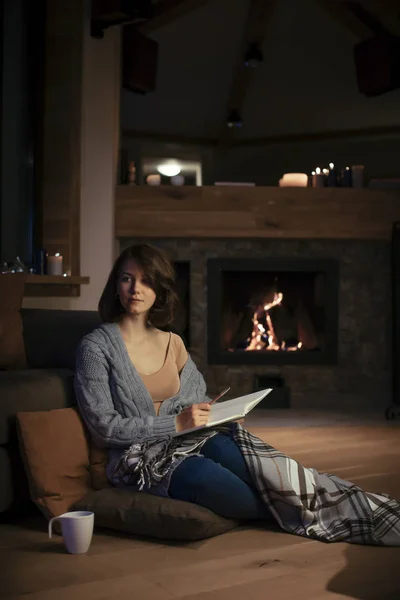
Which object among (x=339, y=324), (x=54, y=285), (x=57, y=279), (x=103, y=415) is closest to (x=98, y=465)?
(x=103, y=415)

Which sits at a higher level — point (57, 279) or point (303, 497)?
point (57, 279)

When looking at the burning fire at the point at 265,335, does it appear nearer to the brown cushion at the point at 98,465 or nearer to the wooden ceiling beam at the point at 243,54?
the wooden ceiling beam at the point at 243,54

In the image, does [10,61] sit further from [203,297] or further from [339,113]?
[339,113]

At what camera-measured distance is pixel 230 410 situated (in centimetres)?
226

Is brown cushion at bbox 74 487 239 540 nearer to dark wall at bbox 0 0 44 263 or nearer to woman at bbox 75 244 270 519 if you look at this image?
woman at bbox 75 244 270 519

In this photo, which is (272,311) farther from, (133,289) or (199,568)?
(199,568)

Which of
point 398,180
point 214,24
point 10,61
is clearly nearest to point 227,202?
point 398,180

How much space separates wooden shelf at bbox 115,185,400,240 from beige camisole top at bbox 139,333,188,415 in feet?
7.69

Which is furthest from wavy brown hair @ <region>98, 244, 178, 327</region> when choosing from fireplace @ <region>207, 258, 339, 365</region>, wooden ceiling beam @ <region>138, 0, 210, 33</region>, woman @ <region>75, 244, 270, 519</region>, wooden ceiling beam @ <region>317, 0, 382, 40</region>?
wooden ceiling beam @ <region>317, 0, 382, 40</region>

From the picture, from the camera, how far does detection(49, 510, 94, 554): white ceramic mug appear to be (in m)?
2.03

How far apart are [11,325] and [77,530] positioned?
0.92m

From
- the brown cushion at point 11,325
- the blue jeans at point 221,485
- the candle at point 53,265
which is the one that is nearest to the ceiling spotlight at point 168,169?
the candle at point 53,265

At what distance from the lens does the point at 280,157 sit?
723 centimetres

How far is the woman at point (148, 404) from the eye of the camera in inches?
89.4
